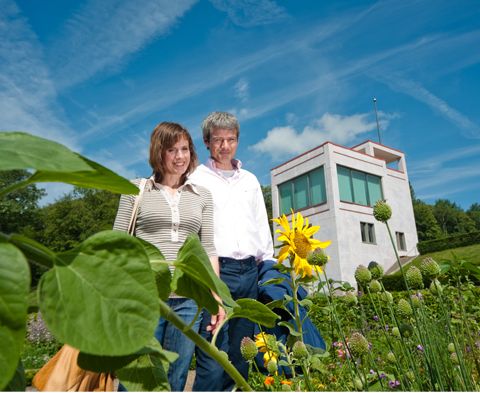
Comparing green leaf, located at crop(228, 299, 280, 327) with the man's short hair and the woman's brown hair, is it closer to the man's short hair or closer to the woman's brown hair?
the woman's brown hair

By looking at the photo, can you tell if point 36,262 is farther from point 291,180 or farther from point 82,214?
point 82,214

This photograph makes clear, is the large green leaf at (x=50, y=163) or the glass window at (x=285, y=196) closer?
the large green leaf at (x=50, y=163)

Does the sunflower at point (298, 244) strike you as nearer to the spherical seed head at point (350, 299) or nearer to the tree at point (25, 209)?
the spherical seed head at point (350, 299)

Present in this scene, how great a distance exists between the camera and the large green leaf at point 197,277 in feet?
0.97

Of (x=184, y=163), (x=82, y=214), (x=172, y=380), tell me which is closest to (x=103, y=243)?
(x=172, y=380)

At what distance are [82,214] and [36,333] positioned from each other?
22.7m

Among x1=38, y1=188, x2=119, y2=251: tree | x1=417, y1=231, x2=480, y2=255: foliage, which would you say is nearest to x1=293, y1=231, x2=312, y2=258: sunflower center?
x1=417, y1=231, x2=480, y2=255: foliage

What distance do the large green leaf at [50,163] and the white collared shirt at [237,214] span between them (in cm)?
274

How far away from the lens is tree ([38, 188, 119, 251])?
3272 cm

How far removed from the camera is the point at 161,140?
279cm

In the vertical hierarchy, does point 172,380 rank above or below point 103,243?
below

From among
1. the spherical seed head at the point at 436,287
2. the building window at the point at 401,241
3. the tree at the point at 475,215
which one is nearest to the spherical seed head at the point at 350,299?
the spherical seed head at the point at 436,287

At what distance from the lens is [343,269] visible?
66.1ft

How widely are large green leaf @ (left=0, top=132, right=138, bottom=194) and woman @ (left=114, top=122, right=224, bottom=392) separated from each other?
2.13m
